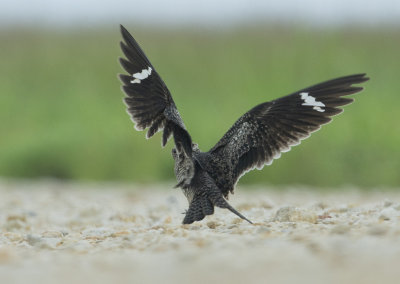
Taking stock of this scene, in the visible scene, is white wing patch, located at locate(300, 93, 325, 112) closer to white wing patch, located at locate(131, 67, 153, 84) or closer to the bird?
the bird

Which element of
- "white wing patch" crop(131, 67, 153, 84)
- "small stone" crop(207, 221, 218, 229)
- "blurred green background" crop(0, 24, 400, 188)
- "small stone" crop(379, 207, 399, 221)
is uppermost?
"blurred green background" crop(0, 24, 400, 188)

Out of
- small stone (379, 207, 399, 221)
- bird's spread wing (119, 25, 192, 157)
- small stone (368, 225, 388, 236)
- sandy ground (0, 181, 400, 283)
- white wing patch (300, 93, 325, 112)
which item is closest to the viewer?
sandy ground (0, 181, 400, 283)

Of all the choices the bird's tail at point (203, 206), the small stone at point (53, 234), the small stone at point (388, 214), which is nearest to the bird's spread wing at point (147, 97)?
the bird's tail at point (203, 206)

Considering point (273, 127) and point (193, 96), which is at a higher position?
point (193, 96)

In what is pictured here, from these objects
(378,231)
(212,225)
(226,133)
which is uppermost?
(226,133)

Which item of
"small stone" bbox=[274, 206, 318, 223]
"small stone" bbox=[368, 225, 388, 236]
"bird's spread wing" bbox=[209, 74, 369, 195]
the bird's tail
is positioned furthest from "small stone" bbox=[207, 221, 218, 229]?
"small stone" bbox=[368, 225, 388, 236]

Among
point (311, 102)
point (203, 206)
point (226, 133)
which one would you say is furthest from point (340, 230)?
point (311, 102)

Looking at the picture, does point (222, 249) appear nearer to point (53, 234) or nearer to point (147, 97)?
point (147, 97)
